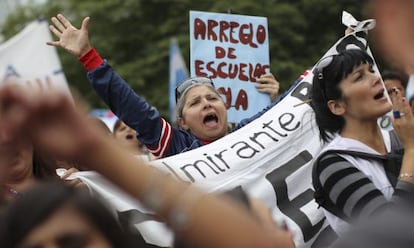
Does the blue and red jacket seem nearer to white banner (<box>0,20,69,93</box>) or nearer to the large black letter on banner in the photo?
the large black letter on banner

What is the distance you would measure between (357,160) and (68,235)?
1749mm

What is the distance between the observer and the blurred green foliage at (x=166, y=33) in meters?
19.3

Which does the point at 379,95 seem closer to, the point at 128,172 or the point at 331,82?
the point at 331,82

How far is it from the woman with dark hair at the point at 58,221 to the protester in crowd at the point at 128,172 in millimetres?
360

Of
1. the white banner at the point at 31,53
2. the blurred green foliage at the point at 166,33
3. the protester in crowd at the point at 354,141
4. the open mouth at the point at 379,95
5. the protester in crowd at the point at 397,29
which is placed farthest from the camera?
the blurred green foliage at the point at 166,33

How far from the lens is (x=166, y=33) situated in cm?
2142

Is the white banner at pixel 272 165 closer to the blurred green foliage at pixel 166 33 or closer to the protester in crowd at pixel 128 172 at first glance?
the protester in crowd at pixel 128 172

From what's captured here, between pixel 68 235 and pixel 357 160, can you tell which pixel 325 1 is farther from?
pixel 68 235

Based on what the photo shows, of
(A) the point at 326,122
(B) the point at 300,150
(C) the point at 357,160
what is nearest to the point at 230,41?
(B) the point at 300,150

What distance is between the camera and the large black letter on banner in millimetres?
4418

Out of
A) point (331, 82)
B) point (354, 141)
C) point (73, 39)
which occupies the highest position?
point (331, 82)

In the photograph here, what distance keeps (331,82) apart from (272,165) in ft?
3.36

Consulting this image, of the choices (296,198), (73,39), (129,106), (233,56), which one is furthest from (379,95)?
(233,56)

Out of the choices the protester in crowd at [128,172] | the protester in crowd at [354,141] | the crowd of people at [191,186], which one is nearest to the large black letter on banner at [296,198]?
the protester in crowd at [354,141]
